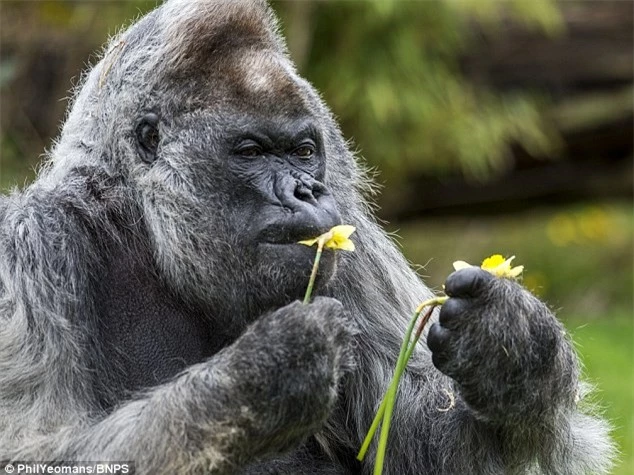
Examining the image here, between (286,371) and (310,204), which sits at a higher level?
(310,204)

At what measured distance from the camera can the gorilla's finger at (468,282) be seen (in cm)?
487

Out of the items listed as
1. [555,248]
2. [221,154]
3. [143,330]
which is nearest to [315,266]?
[221,154]

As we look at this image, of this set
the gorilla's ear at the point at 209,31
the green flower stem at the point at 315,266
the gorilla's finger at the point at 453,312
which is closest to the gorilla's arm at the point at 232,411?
the green flower stem at the point at 315,266

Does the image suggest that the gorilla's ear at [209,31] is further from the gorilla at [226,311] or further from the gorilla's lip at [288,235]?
the gorilla's lip at [288,235]

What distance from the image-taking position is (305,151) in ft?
17.6

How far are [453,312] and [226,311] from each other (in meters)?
1.06

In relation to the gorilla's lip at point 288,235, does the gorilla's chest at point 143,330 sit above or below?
below

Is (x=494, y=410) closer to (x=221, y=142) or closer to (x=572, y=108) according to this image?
(x=221, y=142)

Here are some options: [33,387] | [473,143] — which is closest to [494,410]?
[33,387]

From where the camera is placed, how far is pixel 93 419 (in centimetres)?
484

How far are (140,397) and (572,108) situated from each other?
897 cm

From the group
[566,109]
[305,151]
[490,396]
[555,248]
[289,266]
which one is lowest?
[555,248]

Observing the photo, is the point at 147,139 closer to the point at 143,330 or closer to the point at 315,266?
the point at 143,330

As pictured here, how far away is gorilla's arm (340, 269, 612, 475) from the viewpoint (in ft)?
16.2
